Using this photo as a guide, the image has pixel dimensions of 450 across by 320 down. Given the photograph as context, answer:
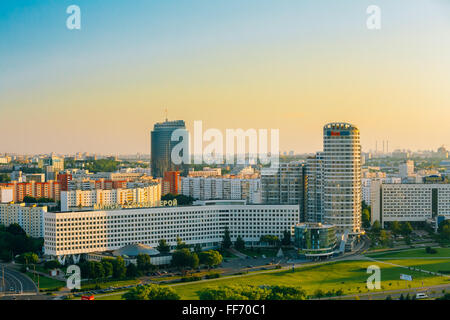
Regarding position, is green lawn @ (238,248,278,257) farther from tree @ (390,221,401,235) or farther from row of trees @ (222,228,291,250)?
tree @ (390,221,401,235)

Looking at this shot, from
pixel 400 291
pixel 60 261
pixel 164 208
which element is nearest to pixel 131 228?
pixel 164 208

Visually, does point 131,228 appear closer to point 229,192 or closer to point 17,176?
point 229,192

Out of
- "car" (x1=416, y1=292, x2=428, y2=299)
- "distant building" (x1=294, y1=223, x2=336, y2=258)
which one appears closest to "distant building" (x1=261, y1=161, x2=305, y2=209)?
"distant building" (x1=294, y1=223, x2=336, y2=258)

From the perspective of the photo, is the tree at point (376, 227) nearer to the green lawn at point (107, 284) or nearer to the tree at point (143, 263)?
the tree at point (143, 263)

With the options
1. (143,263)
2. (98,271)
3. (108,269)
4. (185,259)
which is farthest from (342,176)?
Answer: (98,271)

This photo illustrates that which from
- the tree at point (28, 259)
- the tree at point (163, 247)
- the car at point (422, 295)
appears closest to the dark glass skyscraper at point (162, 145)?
the tree at point (163, 247)
